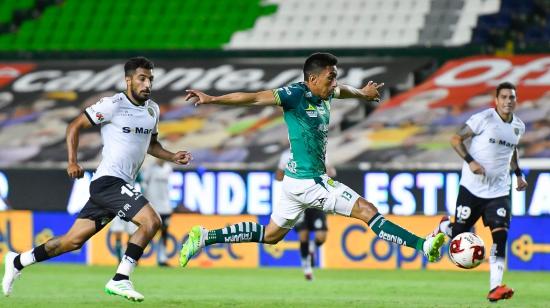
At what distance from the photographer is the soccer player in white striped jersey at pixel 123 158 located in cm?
1145

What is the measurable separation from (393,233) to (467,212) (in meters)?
2.93

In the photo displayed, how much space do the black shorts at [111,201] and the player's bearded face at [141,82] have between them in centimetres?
81

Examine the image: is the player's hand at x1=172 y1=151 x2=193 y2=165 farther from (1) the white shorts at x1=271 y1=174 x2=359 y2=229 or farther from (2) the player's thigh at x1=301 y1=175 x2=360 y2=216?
(2) the player's thigh at x1=301 y1=175 x2=360 y2=216

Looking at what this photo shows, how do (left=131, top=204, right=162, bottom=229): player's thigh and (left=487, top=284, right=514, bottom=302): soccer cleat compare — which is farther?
(left=487, top=284, right=514, bottom=302): soccer cleat

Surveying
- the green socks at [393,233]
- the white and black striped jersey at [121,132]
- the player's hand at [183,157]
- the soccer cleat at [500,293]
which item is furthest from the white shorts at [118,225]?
the green socks at [393,233]

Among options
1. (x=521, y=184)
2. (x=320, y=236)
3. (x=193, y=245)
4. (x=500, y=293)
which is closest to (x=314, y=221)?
(x=320, y=236)

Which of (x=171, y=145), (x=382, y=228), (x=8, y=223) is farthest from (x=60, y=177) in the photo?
(x=382, y=228)

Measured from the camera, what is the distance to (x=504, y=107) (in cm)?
1358

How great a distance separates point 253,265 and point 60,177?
149 inches

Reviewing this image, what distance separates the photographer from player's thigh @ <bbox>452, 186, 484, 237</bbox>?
13.6m

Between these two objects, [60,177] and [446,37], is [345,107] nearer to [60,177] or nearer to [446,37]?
[446,37]

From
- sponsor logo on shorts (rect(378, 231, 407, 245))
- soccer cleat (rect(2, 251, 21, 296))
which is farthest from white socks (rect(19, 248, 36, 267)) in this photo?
sponsor logo on shorts (rect(378, 231, 407, 245))

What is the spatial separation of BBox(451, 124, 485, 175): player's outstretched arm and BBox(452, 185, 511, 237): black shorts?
47 cm

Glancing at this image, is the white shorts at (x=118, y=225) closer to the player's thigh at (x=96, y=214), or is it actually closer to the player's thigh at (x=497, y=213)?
the player's thigh at (x=497, y=213)
